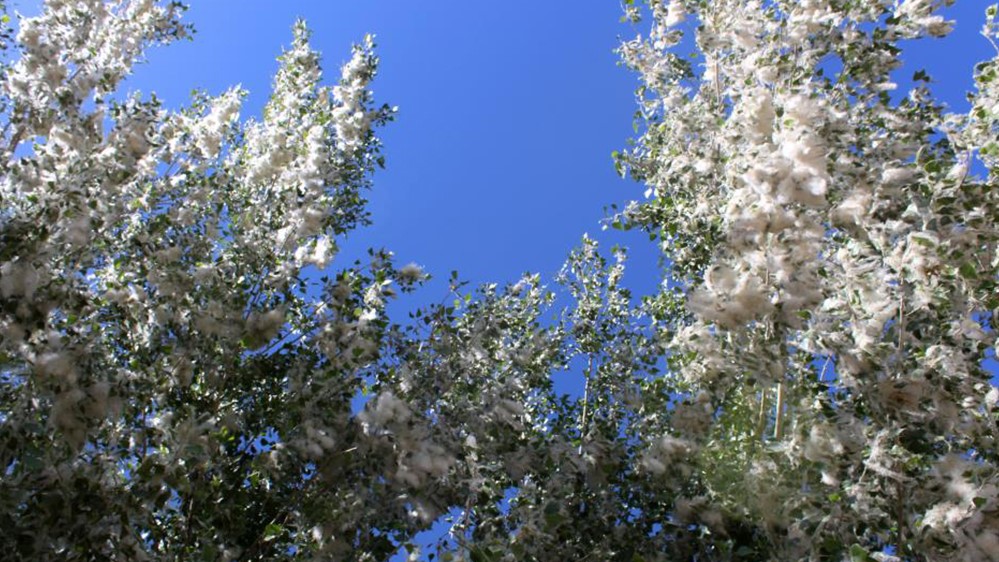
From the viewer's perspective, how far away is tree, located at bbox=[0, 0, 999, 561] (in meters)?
3.76

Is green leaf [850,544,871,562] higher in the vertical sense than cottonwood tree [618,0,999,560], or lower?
lower

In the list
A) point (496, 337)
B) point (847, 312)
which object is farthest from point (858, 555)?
point (496, 337)

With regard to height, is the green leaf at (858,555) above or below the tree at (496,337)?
below

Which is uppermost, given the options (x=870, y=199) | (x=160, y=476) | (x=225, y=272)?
(x=225, y=272)

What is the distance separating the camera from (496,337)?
6.02 metres

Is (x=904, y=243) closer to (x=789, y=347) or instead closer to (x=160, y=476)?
(x=789, y=347)

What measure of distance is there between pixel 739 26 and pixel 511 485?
3793mm

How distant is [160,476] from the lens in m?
4.25

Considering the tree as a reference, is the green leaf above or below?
below

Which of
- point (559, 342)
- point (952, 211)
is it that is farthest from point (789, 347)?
point (559, 342)

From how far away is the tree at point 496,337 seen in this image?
12.3ft

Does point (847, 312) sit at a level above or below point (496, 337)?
below

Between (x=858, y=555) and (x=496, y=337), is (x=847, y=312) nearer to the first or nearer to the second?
(x=858, y=555)

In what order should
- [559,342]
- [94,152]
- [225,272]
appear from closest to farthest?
1. [94,152]
2. [225,272]
3. [559,342]
